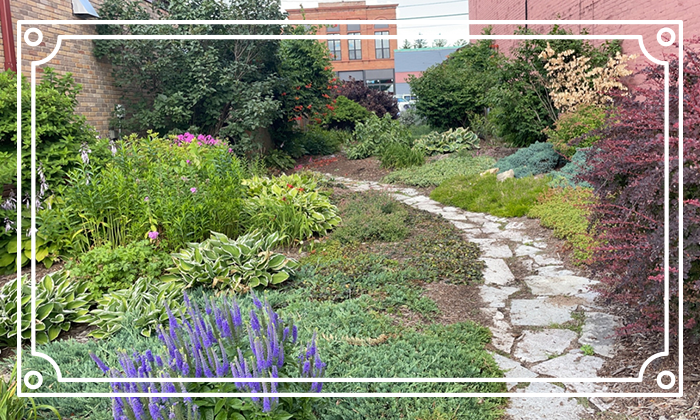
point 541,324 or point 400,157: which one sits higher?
point 400,157

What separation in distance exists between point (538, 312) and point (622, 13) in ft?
24.3

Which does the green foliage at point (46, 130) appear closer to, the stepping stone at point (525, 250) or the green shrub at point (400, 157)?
the stepping stone at point (525, 250)

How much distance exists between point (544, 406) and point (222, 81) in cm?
889

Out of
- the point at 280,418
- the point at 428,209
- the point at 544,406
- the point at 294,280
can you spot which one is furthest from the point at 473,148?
the point at 280,418

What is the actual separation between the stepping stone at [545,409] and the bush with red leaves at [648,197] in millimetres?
552

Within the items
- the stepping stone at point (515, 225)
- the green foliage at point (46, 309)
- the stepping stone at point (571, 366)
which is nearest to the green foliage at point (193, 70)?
the stepping stone at point (515, 225)

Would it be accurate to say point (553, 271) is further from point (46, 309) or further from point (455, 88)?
point (455, 88)

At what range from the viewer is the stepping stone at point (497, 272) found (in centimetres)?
433

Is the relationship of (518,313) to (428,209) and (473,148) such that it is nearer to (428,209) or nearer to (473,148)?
(428,209)

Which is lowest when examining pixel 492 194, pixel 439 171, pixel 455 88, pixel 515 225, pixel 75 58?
pixel 515 225

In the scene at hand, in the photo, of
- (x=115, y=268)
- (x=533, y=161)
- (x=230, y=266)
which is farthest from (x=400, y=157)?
(x=115, y=268)

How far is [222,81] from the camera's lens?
10023 millimetres

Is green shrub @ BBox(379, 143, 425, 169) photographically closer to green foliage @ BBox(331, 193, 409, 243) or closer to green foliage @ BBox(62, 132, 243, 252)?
green foliage @ BBox(331, 193, 409, 243)

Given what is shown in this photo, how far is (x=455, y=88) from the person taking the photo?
51.6 feet
